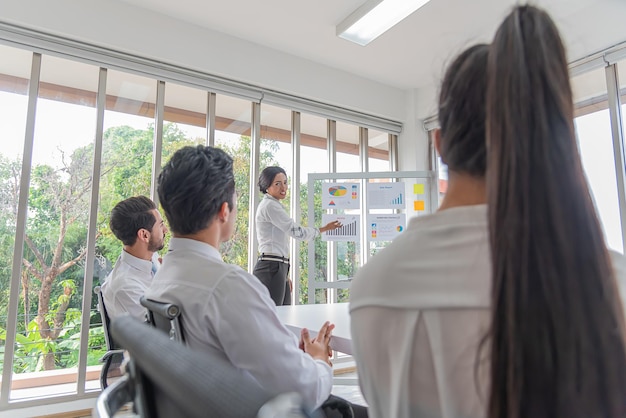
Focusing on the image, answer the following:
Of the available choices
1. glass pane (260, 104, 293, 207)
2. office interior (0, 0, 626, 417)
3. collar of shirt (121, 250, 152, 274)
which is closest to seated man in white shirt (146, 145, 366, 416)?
collar of shirt (121, 250, 152, 274)

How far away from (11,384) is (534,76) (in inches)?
129

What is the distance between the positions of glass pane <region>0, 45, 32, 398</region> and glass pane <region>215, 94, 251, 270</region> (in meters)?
1.40

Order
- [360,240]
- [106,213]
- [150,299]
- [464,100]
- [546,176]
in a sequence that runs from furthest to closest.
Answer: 1. [360,240]
2. [106,213]
3. [150,299]
4. [464,100]
5. [546,176]

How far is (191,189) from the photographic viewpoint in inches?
41.8

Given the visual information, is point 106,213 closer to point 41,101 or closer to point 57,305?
point 57,305

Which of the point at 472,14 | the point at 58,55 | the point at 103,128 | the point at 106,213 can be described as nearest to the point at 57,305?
the point at 106,213

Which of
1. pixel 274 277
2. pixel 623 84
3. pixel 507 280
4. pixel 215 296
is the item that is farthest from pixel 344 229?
pixel 507 280

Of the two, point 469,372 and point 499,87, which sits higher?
point 499,87

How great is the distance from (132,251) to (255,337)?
1.21 meters

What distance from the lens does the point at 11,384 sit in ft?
8.16

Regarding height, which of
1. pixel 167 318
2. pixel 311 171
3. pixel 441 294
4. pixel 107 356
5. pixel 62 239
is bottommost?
pixel 107 356

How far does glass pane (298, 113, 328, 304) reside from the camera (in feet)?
12.4

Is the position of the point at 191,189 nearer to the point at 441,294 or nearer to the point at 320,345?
the point at 320,345

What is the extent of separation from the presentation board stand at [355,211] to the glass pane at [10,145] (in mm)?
2244
